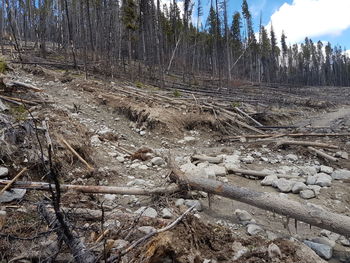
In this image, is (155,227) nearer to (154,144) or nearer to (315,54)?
(154,144)

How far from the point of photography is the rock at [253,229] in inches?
146

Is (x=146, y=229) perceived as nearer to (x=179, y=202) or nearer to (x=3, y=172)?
(x=179, y=202)

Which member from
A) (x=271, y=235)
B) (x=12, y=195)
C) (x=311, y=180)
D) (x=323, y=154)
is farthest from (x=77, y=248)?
(x=323, y=154)

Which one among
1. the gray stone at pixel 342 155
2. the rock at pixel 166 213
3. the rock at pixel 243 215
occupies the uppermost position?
the gray stone at pixel 342 155

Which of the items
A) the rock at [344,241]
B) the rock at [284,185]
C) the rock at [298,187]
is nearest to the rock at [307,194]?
the rock at [298,187]

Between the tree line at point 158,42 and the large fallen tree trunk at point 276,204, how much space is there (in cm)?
1407

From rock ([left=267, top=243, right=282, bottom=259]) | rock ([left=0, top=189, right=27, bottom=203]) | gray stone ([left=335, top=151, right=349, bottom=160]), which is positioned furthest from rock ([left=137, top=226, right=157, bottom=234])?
gray stone ([left=335, top=151, right=349, bottom=160])

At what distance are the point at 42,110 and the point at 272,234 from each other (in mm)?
6028

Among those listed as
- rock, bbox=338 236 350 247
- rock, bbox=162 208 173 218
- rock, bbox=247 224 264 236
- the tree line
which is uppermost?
the tree line

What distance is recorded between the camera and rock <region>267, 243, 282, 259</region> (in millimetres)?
2823

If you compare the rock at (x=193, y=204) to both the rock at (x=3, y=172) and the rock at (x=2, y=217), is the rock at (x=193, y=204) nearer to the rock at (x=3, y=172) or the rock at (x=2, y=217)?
the rock at (x=2, y=217)

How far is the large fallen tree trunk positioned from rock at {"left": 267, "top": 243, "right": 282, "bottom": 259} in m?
0.95

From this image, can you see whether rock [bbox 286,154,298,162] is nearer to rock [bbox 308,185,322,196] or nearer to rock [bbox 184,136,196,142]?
rock [bbox 308,185,322,196]

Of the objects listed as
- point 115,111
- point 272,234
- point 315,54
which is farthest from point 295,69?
point 272,234
